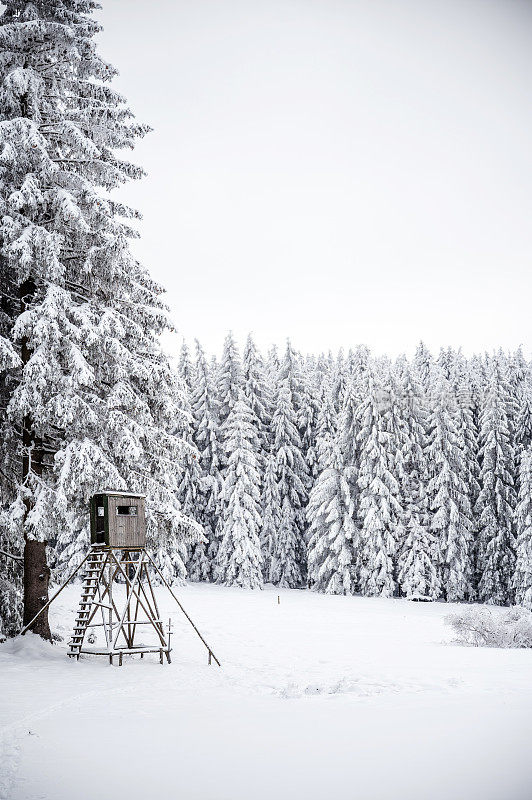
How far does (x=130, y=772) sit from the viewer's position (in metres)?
7.61

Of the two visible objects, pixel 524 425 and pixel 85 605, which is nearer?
pixel 85 605

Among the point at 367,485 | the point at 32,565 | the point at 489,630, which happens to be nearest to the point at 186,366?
the point at 367,485

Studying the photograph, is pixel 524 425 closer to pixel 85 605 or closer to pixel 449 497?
pixel 449 497

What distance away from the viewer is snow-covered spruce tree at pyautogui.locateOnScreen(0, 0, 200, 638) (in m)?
14.9

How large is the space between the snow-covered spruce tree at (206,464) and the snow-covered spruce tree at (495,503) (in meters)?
16.7

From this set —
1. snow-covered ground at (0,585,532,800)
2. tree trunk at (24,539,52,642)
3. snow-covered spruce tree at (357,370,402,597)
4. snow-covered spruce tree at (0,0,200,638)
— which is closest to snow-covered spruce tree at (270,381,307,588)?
snow-covered spruce tree at (357,370,402,597)

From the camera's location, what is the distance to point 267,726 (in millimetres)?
9516

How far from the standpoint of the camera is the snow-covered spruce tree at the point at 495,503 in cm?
4016

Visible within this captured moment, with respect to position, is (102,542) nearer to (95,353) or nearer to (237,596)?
(95,353)

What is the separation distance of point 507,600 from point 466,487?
692cm

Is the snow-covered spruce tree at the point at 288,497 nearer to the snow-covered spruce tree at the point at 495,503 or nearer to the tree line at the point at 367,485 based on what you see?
the tree line at the point at 367,485

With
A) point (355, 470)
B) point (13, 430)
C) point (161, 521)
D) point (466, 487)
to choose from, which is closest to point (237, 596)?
point (355, 470)

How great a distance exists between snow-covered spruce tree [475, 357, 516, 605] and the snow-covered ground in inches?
891

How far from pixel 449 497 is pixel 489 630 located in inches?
811
